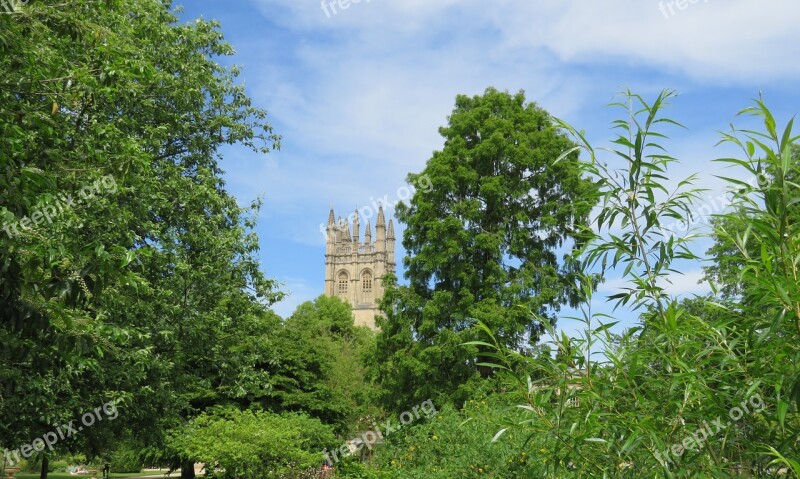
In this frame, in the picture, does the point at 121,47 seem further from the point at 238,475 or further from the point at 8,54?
the point at 238,475

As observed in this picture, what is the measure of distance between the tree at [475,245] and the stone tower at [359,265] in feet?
294

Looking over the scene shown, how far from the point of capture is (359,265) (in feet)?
379

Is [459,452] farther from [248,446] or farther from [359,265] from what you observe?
[359,265]

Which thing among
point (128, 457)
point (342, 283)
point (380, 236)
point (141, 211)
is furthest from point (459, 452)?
point (342, 283)

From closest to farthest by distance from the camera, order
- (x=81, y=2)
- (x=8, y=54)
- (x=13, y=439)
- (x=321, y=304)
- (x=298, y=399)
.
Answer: (x=8, y=54), (x=81, y=2), (x=13, y=439), (x=298, y=399), (x=321, y=304)

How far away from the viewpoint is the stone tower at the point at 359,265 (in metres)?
114

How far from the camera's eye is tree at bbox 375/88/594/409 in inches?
789

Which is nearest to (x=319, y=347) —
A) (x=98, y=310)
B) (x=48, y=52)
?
(x=98, y=310)

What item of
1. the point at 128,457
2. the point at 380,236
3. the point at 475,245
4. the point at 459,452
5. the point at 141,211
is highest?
the point at 380,236

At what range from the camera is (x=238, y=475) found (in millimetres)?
15969

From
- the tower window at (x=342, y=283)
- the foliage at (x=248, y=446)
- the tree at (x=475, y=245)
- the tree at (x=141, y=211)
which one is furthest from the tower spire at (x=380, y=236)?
the foliage at (x=248, y=446)

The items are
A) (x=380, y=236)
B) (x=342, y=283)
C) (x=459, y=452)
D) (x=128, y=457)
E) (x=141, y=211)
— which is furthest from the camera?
(x=342, y=283)

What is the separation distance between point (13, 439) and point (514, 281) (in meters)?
13.7

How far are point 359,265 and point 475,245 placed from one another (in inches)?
3743
